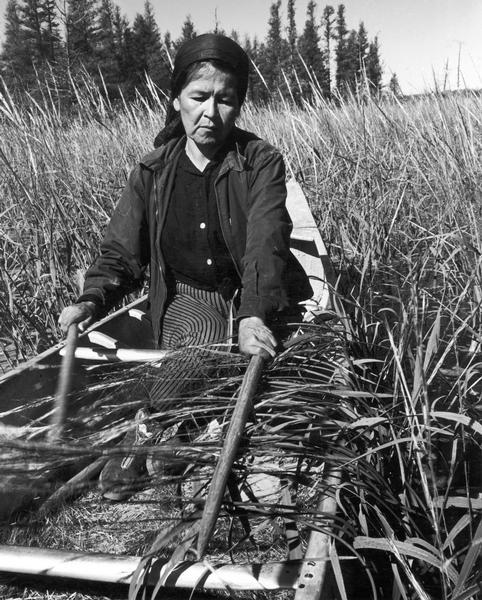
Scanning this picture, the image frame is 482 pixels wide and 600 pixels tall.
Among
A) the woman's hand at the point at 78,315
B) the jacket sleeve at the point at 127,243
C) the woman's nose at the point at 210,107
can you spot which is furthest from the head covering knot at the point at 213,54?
the woman's hand at the point at 78,315

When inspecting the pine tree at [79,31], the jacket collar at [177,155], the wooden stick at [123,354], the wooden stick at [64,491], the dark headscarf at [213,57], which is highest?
the pine tree at [79,31]

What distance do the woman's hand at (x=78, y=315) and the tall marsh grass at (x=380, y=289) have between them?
640mm

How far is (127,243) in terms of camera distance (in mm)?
2307

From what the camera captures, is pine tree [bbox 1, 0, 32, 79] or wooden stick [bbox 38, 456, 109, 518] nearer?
wooden stick [bbox 38, 456, 109, 518]

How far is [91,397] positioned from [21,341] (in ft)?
3.21

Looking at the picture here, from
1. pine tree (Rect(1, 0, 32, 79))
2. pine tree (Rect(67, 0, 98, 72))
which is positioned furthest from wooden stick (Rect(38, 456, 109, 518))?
pine tree (Rect(1, 0, 32, 79))

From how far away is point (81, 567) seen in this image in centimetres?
123

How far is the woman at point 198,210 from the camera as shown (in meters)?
2.15

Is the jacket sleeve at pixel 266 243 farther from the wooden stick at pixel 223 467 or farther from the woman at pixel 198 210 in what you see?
the wooden stick at pixel 223 467

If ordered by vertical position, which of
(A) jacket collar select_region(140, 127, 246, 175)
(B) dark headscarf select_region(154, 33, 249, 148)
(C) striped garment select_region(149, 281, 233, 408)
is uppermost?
(B) dark headscarf select_region(154, 33, 249, 148)

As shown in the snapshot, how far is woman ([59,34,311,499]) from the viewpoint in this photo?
215 cm

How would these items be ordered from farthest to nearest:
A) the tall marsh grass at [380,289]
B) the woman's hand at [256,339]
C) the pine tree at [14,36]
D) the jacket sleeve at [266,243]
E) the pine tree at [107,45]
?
the pine tree at [14,36] → the pine tree at [107,45] → the jacket sleeve at [266,243] → the woman's hand at [256,339] → the tall marsh grass at [380,289]

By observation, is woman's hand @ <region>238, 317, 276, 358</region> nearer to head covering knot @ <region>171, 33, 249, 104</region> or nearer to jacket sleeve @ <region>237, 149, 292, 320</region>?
jacket sleeve @ <region>237, 149, 292, 320</region>

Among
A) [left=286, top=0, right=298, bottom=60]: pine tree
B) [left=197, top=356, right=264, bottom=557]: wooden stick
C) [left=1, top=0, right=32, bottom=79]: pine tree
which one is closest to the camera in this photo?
[left=197, top=356, right=264, bottom=557]: wooden stick
